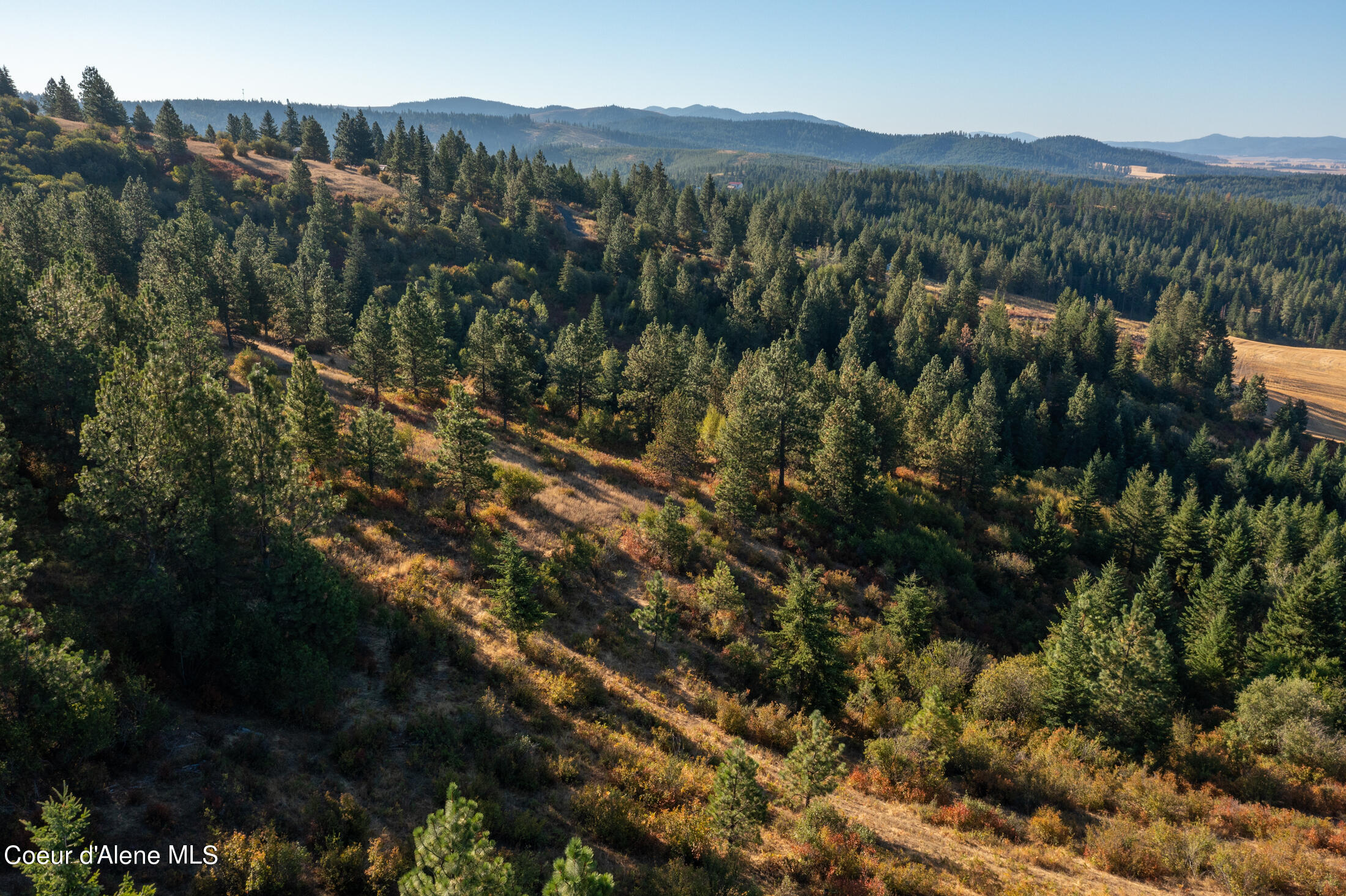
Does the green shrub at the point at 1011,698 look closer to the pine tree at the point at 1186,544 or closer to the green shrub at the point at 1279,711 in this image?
the green shrub at the point at 1279,711

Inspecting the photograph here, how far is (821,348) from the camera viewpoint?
340 feet

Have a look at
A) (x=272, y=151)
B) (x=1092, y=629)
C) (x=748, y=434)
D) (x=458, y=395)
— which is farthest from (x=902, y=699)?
(x=272, y=151)

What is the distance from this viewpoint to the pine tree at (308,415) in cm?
3466

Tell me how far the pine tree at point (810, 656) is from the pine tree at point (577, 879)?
18.7 m

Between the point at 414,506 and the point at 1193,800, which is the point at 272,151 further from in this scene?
the point at 1193,800

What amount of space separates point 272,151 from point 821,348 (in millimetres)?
124937

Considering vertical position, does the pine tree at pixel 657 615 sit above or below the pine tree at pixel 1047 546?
above

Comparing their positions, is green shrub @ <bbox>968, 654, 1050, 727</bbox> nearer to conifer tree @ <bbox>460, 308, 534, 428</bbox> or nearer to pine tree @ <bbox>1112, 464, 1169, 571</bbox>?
pine tree @ <bbox>1112, 464, 1169, 571</bbox>

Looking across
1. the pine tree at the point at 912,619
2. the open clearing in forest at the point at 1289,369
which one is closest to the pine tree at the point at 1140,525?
the pine tree at the point at 912,619

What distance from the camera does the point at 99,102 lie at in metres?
120

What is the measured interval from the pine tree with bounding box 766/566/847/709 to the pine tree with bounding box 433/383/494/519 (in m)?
19.5

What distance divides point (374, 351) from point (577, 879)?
52.0 m

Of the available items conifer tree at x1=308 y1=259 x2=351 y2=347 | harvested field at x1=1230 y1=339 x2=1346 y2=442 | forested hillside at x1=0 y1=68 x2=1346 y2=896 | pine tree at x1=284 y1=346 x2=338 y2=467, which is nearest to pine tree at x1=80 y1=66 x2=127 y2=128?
forested hillside at x1=0 y1=68 x2=1346 y2=896

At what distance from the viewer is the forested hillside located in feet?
54.4
